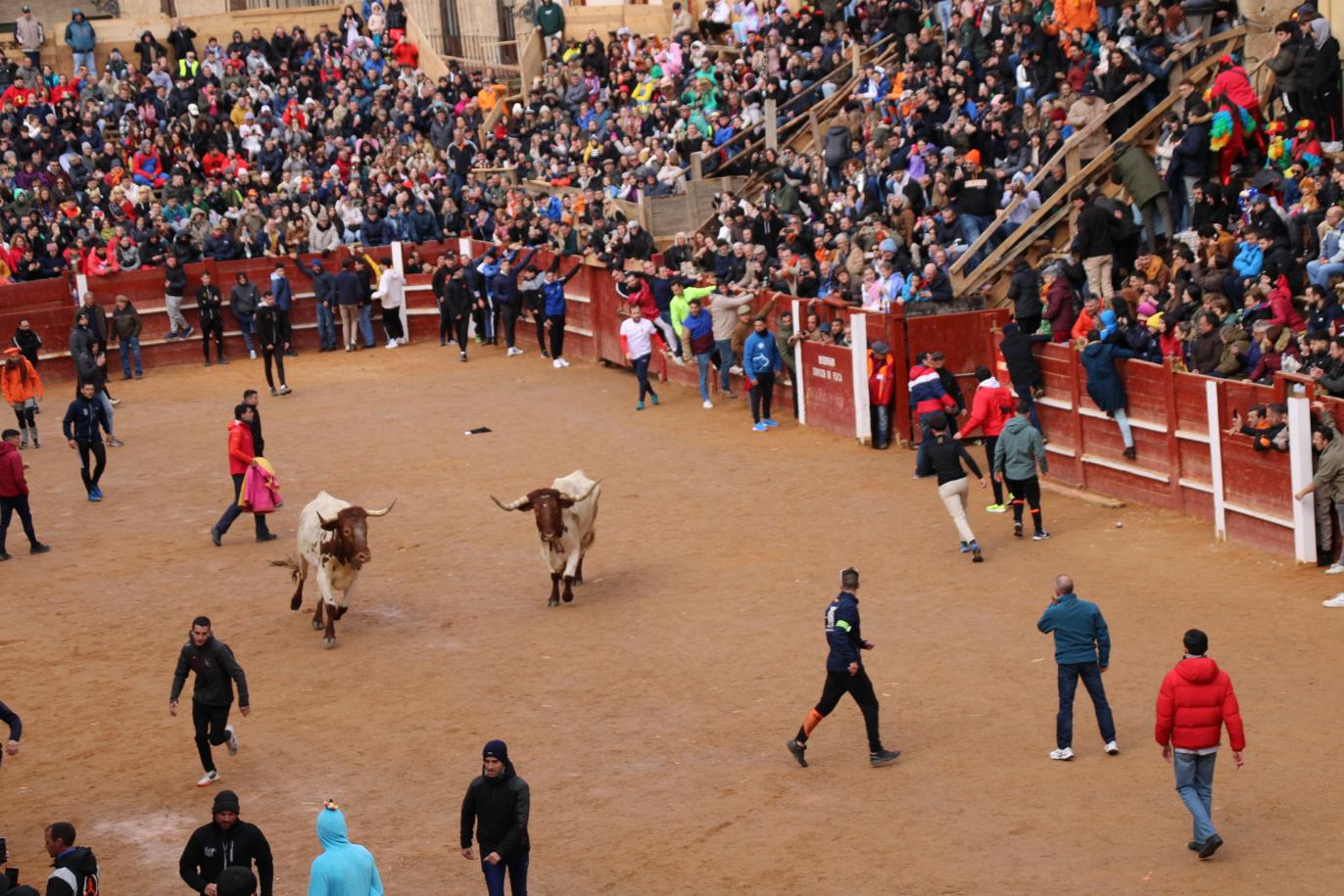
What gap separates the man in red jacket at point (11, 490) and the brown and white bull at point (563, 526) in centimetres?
581

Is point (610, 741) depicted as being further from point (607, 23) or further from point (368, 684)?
point (607, 23)

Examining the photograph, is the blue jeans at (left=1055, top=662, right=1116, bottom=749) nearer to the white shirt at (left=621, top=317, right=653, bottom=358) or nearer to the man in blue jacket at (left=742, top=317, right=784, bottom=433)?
the man in blue jacket at (left=742, top=317, right=784, bottom=433)

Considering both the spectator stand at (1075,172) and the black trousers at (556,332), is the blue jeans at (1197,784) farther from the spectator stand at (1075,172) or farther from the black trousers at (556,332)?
the black trousers at (556,332)

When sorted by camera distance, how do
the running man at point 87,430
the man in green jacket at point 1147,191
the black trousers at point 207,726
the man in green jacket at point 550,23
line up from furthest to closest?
1. the man in green jacket at point 550,23
2. the man in green jacket at point 1147,191
3. the running man at point 87,430
4. the black trousers at point 207,726

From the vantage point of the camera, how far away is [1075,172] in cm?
2478

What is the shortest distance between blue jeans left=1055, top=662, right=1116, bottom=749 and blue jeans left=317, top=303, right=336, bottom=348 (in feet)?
73.3

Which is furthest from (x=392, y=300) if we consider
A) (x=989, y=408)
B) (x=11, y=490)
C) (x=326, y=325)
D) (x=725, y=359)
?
(x=989, y=408)

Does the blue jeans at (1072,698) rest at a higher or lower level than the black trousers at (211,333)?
lower

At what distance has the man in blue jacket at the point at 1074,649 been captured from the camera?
1256 centimetres

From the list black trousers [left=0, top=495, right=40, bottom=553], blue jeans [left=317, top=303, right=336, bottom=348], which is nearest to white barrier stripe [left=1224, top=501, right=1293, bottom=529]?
black trousers [left=0, top=495, right=40, bottom=553]

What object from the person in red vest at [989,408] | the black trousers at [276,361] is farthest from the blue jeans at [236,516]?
the black trousers at [276,361]

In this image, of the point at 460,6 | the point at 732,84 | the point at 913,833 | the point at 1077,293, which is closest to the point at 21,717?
the point at 913,833

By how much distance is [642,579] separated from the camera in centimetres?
1831

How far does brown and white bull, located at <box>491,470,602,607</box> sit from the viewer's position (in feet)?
57.1
